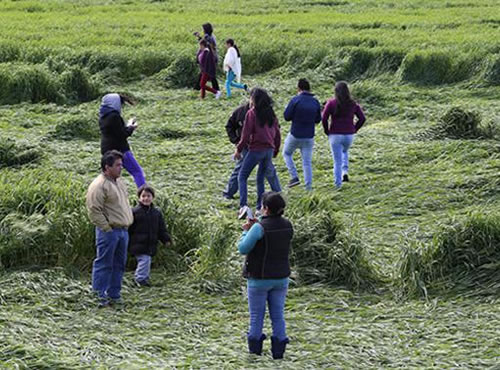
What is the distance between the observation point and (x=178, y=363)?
729 cm

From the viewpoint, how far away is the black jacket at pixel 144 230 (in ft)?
31.2

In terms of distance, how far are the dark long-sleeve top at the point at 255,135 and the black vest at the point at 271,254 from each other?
399cm

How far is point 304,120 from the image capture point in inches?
490

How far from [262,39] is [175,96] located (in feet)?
18.6

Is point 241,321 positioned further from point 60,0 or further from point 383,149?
point 60,0

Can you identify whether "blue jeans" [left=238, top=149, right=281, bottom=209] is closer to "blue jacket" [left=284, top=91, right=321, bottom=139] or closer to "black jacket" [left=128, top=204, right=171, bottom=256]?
"blue jacket" [left=284, top=91, right=321, bottom=139]

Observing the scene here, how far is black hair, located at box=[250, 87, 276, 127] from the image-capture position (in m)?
11.1

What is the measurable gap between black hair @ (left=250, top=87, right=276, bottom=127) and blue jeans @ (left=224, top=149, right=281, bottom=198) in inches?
24.0

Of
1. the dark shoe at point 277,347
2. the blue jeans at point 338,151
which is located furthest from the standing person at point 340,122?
the dark shoe at point 277,347

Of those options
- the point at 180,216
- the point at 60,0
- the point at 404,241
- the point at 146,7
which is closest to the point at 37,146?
the point at 180,216

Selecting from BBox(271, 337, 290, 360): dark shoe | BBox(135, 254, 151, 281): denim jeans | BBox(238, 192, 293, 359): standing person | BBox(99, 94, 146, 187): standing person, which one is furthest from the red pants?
BBox(271, 337, 290, 360): dark shoe

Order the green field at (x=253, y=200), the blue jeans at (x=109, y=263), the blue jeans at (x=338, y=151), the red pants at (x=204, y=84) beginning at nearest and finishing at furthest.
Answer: the green field at (x=253, y=200)
the blue jeans at (x=109, y=263)
the blue jeans at (x=338, y=151)
the red pants at (x=204, y=84)

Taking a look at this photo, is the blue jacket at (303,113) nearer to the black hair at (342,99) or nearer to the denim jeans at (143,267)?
the black hair at (342,99)

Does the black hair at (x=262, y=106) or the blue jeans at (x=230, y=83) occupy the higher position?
the black hair at (x=262, y=106)
